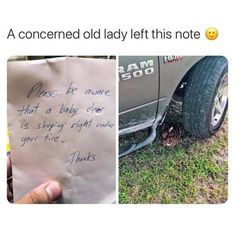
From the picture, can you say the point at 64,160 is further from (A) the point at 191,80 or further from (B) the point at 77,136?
(A) the point at 191,80

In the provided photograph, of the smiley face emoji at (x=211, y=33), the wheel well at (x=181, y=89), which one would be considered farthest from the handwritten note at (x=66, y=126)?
the smiley face emoji at (x=211, y=33)

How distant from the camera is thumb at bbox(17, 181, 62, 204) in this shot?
1342 mm

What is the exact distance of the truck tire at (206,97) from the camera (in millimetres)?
1356

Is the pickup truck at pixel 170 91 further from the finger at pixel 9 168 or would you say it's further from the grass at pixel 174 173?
the finger at pixel 9 168

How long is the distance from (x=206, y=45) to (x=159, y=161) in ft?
1.16

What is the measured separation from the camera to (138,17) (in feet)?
4.39

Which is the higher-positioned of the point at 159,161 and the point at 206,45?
the point at 206,45

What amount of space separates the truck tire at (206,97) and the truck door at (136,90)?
0.33 ft

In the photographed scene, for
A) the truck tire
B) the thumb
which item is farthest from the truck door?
the thumb

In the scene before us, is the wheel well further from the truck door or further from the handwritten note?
the handwritten note

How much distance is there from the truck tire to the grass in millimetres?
33

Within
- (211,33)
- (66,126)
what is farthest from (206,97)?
(66,126)

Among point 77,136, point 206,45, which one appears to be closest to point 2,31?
point 77,136

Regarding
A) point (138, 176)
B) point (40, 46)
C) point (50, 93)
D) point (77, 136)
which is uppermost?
point (40, 46)
